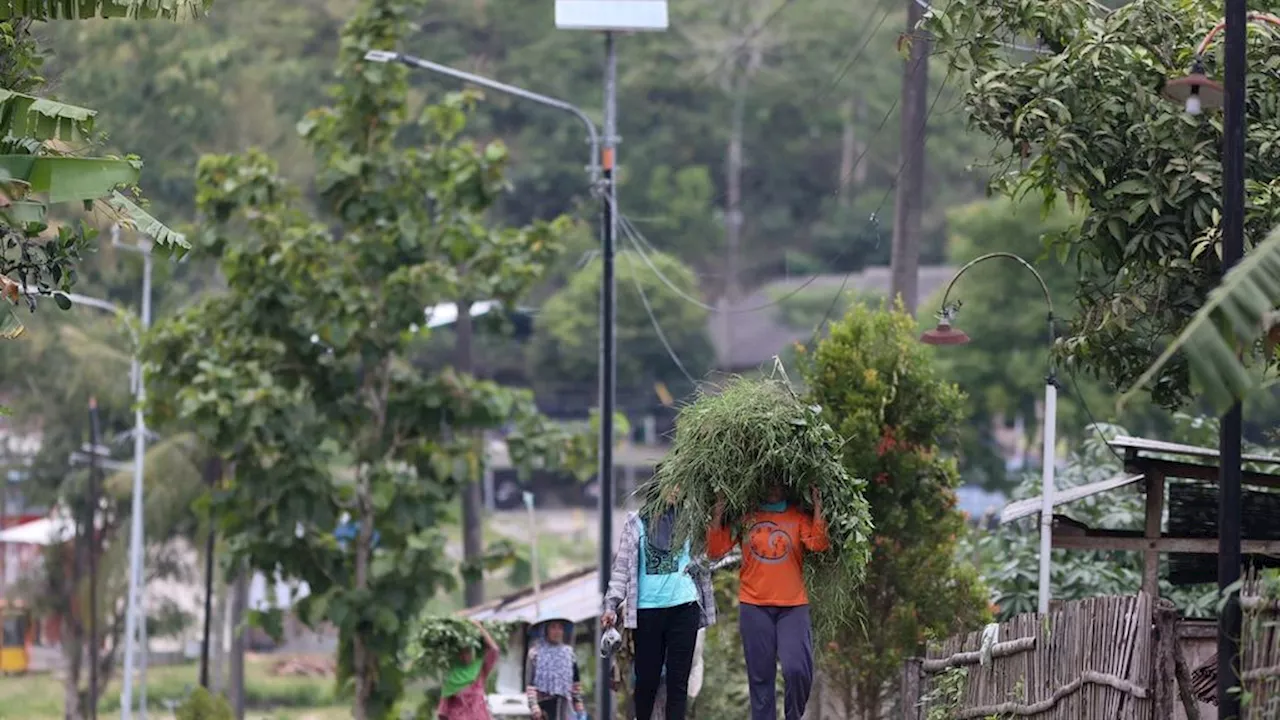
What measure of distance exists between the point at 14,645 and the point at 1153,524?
44683 millimetres

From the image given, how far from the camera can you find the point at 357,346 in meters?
26.0

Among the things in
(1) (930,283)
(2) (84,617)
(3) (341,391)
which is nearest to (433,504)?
(3) (341,391)

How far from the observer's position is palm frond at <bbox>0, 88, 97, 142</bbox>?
35.6ft

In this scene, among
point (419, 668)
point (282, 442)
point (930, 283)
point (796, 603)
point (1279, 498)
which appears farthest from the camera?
point (930, 283)

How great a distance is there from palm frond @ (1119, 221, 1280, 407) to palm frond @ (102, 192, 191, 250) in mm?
6059

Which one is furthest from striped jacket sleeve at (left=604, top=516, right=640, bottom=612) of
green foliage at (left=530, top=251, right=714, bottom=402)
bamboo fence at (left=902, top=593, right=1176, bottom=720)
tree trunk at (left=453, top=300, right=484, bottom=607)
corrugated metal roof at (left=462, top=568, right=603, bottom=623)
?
green foliage at (left=530, top=251, right=714, bottom=402)

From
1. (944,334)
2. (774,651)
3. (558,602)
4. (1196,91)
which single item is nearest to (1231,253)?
(1196,91)

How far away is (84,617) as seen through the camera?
151ft

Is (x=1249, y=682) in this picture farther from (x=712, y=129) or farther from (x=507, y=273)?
(x=712, y=129)

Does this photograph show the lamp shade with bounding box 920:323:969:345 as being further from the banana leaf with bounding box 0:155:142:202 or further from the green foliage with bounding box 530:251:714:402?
the green foliage with bounding box 530:251:714:402

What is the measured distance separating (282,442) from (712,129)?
3920 cm

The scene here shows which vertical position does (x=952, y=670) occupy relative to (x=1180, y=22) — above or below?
below

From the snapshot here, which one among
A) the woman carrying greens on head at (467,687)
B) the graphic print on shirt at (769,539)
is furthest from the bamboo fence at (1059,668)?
the woman carrying greens on head at (467,687)

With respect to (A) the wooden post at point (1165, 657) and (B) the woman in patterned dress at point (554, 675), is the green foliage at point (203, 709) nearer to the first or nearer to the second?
(B) the woman in patterned dress at point (554, 675)
